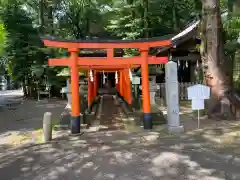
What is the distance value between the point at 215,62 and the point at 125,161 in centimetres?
578

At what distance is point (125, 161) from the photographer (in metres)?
5.65

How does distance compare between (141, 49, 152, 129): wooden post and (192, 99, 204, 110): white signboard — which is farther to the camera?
(141, 49, 152, 129): wooden post

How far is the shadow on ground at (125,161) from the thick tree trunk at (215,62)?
107 inches

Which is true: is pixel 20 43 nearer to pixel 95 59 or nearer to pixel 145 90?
pixel 95 59

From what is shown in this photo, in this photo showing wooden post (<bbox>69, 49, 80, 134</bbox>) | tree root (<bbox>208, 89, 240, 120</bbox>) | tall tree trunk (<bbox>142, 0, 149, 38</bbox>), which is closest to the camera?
wooden post (<bbox>69, 49, 80, 134</bbox>)

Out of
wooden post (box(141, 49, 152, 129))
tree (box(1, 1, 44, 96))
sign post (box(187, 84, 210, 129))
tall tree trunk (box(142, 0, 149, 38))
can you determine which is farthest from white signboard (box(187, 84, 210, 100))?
tree (box(1, 1, 44, 96))

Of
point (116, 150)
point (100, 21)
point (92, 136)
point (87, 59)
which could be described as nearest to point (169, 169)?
point (116, 150)

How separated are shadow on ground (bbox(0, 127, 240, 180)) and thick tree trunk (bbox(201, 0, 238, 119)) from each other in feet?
8.93

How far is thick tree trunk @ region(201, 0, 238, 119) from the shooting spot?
9.53m

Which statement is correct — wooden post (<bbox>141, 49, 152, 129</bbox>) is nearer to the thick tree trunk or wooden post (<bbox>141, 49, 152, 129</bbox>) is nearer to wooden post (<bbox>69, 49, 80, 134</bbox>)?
wooden post (<bbox>69, 49, 80, 134</bbox>)

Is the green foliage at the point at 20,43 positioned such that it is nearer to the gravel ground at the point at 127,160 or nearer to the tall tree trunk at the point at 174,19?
the tall tree trunk at the point at 174,19

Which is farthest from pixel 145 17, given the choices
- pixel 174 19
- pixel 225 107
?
pixel 225 107

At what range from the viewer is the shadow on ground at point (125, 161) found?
5.00m

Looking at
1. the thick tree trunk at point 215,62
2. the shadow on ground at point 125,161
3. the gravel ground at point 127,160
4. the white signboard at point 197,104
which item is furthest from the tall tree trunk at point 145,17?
the shadow on ground at point 125,161
